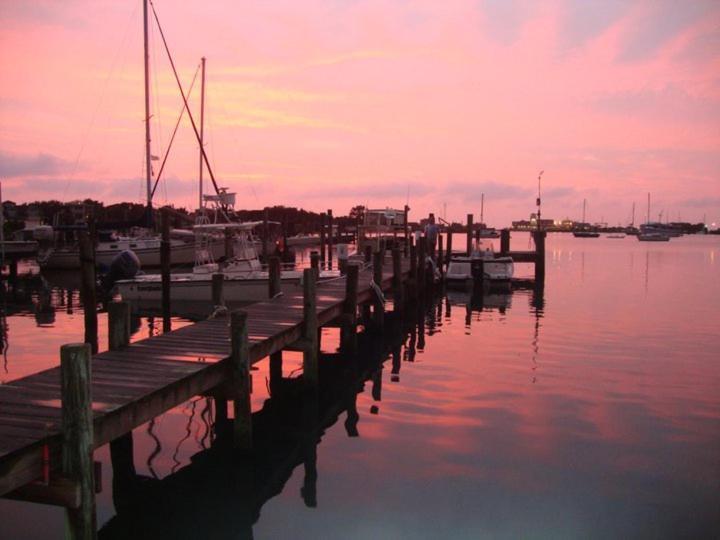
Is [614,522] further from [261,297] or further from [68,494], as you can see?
[261,297]

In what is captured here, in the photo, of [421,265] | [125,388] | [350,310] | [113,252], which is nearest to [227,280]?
[421,265]

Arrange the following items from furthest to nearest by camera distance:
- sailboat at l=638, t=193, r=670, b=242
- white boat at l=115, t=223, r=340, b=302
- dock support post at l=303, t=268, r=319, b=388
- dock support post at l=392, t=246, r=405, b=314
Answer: sailboat at l=638, t=193, r=670, b=242, white boat at l=115, t=223, r=340, b=302, dock support post at l=392, t=246, r=405, b=314, dock support post at l=303, t=268, r=319, b=388

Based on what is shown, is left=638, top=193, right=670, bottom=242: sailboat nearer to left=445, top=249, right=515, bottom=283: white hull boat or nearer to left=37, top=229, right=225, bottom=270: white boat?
left=445, top=249, right=515, bottom=283: white hull boat

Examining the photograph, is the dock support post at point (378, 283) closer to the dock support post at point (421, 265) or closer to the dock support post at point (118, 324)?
the dock support post at point (421, 265)

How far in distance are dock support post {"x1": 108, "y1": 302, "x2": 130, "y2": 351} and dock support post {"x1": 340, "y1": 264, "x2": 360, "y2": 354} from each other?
6.36 metres

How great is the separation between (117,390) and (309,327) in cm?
505

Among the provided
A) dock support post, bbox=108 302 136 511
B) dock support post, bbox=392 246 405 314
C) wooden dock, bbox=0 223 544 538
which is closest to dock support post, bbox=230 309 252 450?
wooden dock, bbox=0 223 544 538

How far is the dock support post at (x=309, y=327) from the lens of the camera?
11.5 meters

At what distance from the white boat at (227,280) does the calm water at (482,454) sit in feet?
20.4

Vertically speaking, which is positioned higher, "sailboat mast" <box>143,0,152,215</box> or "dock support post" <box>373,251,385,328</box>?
"sailboat mast" <box>143,0,152,215</box>

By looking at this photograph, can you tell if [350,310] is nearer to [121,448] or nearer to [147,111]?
[121,448]

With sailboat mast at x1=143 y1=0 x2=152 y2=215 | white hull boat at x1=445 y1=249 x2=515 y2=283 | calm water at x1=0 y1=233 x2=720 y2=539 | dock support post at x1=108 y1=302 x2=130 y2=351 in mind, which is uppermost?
sailboat mast at x1=143 y1=0 x2=152 y2=215

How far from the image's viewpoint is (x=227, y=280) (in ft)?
74.2

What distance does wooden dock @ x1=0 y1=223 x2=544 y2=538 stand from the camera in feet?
17.0
